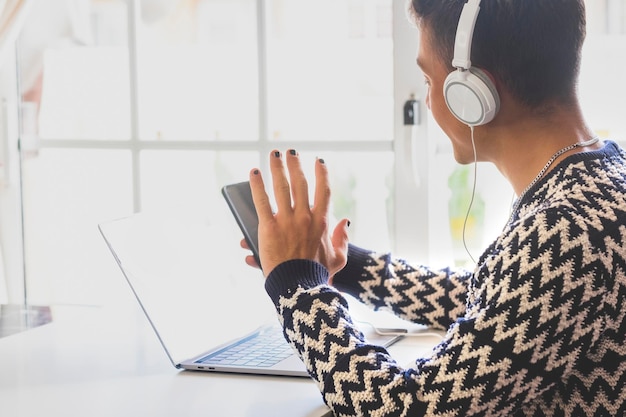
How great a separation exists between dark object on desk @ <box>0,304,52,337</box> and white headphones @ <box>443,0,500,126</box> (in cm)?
85

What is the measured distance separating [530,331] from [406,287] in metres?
0.57

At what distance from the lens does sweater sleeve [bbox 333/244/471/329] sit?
57.0 inches

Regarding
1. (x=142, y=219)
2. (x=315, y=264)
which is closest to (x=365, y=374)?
(x=315, y=264)

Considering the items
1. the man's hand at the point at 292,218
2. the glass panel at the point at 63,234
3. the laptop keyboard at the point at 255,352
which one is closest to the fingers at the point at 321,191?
the man's hand at the point at 292,218

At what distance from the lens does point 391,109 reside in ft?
8.26

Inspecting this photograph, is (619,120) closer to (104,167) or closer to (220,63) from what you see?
(220,63)

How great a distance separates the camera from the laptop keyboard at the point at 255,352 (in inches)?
50.5

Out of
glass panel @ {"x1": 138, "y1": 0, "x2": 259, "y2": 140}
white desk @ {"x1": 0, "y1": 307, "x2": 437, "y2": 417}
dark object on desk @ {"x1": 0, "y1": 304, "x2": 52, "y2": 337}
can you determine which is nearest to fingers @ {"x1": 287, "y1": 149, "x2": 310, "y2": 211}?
white desk @ {"x1": 0, "y1": 307, "x2": 437, "y2": 417}

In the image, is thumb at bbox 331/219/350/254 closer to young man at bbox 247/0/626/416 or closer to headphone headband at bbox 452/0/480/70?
young man at bbox 247/0/626/416

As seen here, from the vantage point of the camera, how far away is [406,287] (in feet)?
4.84

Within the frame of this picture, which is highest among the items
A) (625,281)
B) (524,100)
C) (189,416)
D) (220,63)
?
(220,63)

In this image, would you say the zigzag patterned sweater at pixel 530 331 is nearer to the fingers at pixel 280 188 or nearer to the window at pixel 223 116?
the fingers at pixel 280 188

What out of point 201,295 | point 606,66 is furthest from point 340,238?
point 606,66

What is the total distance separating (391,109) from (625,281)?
5.31 feet
